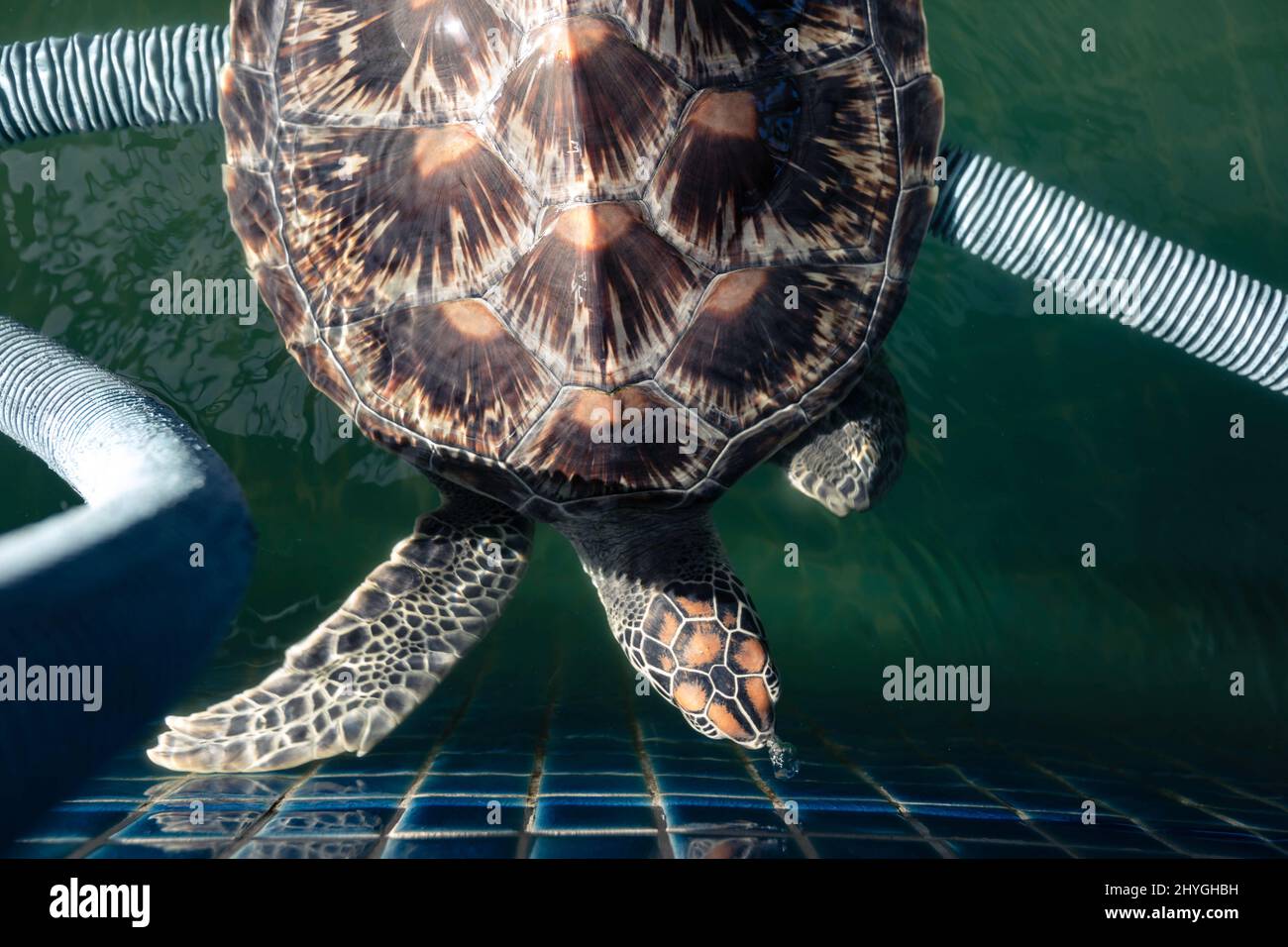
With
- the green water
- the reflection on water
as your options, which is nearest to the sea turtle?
the reflection on water

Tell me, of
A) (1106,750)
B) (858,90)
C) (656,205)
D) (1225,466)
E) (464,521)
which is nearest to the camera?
(656,205)

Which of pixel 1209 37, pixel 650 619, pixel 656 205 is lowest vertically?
pixel 650 619

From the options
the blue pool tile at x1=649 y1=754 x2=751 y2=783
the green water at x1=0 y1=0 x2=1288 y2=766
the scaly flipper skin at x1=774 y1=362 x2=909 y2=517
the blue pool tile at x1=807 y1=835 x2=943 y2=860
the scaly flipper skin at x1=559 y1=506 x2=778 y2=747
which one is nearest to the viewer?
the blue pool tile at x1=807 y1=835 x2=943 y2=860

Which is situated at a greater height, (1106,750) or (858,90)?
(858,90)

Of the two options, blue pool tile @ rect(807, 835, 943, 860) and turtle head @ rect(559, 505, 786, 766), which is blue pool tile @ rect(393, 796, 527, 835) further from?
blue pool tile @ rect(807, 835, 943, 860)

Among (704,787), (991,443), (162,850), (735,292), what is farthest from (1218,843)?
(162,850)

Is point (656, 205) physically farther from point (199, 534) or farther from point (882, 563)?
point (882, 563)
